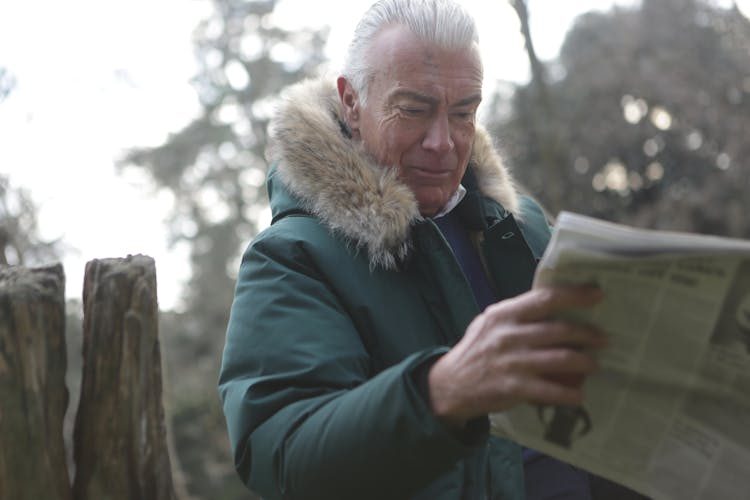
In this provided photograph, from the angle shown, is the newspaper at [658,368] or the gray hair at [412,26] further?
the gray hair at [412,26]

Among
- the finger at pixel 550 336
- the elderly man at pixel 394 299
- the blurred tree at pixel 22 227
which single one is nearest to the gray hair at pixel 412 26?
the elderly man at pixel 394 299

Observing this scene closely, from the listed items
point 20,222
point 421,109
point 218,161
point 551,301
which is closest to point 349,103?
point 421,109

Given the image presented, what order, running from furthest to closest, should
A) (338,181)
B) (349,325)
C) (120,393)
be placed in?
(338,181), (349,325), (120,393)

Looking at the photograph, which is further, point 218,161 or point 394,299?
point 218,161

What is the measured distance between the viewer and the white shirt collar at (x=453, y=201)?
2.19m

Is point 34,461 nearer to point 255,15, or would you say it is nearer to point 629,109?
point 629,109

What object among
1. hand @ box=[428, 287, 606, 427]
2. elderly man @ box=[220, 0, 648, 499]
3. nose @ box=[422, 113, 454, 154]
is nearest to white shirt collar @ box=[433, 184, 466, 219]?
elderly man @ box=[220, 0, 648, 499]

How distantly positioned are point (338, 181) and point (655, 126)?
43.3ft

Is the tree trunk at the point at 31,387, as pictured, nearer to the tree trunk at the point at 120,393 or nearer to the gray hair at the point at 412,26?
the tree trunk at the point at 120,393

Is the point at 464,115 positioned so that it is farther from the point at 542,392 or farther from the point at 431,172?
the point at 542,392

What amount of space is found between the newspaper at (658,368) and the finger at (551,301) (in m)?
0.02

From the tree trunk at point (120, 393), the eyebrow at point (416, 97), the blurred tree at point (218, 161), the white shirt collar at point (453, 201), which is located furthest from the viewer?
the blurred tree at point (218, 161)

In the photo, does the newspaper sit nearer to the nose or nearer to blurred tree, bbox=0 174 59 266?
the nose

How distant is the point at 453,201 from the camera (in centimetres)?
223
